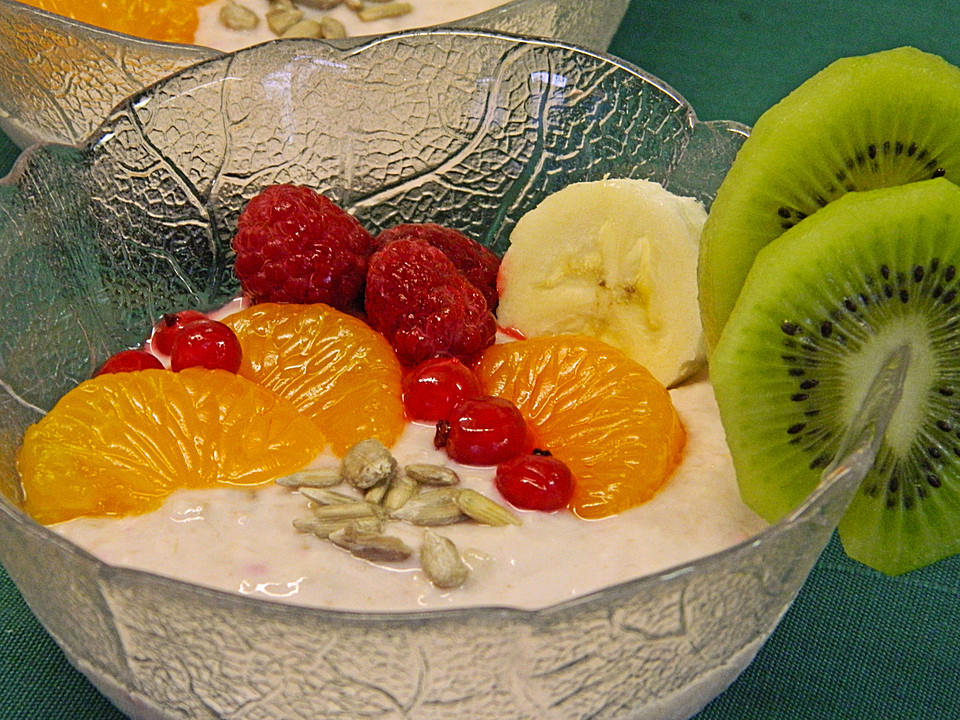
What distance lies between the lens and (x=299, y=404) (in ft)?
4.56

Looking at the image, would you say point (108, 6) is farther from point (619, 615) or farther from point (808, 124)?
point (619, 615)

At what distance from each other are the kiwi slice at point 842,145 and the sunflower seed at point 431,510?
15.4 inches

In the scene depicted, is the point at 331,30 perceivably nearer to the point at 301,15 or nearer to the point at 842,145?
the point at 301,15

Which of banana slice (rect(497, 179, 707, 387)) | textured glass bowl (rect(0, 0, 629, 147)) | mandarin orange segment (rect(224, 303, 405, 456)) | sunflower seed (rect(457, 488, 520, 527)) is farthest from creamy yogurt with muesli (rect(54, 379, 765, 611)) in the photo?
textured glass bowl (rect(0, 0, 629, 147))

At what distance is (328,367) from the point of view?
4.66ft

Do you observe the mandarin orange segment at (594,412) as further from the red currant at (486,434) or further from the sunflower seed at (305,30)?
the sunflower seed at (305,30)

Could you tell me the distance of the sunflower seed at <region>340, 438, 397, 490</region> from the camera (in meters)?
1.24

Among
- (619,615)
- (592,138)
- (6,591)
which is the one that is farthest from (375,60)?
(619,615)

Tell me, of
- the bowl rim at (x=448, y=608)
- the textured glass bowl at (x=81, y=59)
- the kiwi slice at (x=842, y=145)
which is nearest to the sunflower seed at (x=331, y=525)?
the bowl rim at (x=448, y=608)

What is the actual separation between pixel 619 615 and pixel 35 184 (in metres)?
1.03

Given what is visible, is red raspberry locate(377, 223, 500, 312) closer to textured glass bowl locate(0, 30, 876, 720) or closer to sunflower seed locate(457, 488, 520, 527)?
textured glass bowl locate(0, 30, 876, 720)

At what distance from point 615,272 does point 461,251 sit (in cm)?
22

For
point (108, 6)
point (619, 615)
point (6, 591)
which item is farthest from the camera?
point (108, 6)

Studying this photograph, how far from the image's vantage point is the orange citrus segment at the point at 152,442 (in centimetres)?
121
